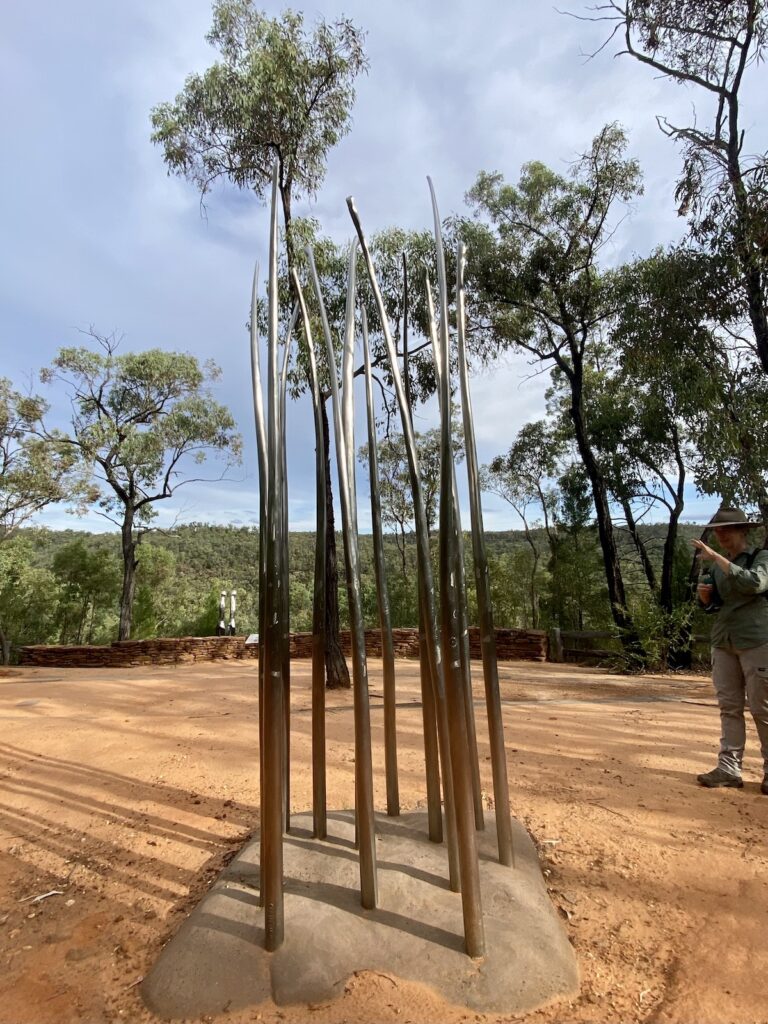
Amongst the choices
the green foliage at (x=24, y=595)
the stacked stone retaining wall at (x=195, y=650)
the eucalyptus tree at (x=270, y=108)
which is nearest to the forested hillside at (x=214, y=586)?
the green foliage at (x=24, y=595)

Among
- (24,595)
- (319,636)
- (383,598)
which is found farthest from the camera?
(24,595)

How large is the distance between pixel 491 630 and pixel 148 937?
1.49 meters

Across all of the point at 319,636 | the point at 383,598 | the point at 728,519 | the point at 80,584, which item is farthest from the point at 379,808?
the point at 80,584

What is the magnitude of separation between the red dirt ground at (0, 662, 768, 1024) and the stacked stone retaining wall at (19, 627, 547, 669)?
25.4 feet

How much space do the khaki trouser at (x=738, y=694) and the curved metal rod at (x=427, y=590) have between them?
1914 millimetres

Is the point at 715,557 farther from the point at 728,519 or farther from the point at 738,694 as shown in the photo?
the point at 738,694

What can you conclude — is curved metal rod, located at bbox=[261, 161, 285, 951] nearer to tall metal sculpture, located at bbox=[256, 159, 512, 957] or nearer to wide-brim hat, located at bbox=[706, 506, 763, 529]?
tall metal sculpture, located at bbox=[256, 159, 512, 957]

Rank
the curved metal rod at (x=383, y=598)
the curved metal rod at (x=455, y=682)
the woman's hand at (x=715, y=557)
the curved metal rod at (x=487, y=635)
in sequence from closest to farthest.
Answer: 1. the curved metal rod at (x=455, y=682)
2. the curved metal rod at (x=487, y=635)
3. the curved metal rod at (x=383, y=598)
4. the woman's hand at (x=715, y=557)

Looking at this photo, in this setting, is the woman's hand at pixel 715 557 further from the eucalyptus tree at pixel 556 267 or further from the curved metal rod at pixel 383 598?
the eucalyptus tree at pixel 556 267

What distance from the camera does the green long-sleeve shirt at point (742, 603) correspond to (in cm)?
279

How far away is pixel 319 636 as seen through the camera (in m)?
2.27

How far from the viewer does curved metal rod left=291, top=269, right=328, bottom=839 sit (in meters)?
2.16

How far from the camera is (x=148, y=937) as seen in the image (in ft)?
5.85

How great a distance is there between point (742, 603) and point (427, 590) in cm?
198
